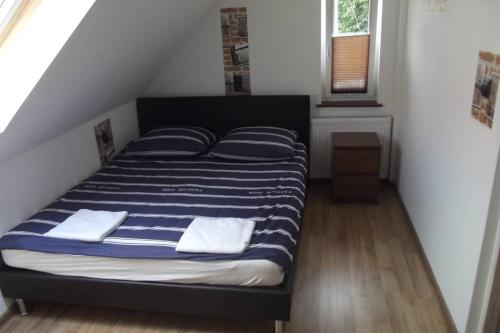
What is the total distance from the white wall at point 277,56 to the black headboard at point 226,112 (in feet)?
0.41

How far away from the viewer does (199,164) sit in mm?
3209

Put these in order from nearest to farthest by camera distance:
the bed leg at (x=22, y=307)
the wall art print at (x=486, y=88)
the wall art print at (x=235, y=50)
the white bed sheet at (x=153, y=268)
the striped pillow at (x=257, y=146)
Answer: the wall art print at (x=486, y=88) → the white bed sheet at (x=153, y=268) → the bed leg at (x=22, y=307) → the striped pillow at (x=257, y=146) → the wall art print at (x=235, y=50)

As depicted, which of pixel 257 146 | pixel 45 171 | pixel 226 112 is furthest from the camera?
pixel 226 112

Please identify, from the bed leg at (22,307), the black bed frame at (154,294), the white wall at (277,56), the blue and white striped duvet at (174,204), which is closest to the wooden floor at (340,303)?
the bed leg at (22,307)

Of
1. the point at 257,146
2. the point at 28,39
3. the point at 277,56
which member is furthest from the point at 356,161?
the point at 28,39

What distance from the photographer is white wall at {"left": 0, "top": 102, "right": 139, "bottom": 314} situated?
2348 millimetres

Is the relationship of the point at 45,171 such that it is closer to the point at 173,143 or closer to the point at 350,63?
the point at 173,143

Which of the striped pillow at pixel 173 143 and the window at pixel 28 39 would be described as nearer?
the window at pixel 28 39

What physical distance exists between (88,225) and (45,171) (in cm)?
68

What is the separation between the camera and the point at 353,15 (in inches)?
136

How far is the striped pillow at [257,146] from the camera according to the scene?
318 centimetres

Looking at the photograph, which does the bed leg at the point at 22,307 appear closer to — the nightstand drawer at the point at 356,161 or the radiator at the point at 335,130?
the nightstand drawer at the point at 356,161

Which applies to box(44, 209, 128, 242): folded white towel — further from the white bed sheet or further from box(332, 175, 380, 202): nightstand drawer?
box(332, 175, 380, 202): nightstand drawer

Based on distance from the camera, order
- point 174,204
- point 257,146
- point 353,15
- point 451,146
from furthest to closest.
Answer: point 353,15 → point 257,146 → point 174,204 → point 451,146
